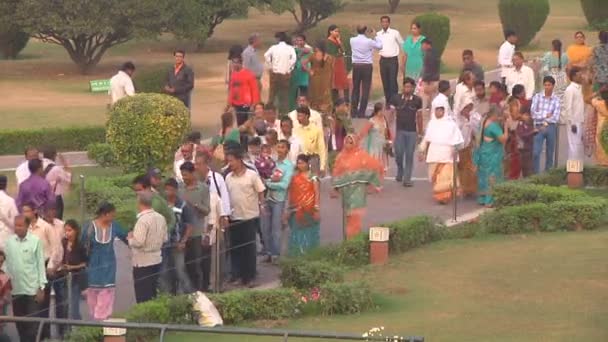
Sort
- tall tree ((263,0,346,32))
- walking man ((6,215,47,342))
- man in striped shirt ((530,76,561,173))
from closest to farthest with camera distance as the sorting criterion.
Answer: walking man ((6,215,47,342)) < man in striped shirt ((530,76,561,173)) < tall tree ((263,0,346,32))

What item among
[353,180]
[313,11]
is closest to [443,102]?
[353,180]

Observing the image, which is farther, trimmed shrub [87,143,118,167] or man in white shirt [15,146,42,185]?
trimmed shrub [87,143,118,167]

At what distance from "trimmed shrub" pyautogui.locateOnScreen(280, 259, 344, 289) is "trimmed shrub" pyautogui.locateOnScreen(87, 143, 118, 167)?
22.3 ft

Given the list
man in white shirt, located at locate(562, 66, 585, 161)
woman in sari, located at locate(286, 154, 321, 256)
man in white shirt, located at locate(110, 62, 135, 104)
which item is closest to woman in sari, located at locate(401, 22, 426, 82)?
man in white shirt, located at locate(562, 66, 585, 161)

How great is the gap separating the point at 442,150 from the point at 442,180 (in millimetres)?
384

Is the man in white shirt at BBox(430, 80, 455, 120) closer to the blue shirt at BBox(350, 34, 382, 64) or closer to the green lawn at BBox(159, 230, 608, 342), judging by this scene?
the green lawn at BBox(159, 230, 608, 342)

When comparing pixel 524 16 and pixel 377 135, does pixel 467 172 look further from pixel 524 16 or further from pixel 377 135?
pixel 524 16

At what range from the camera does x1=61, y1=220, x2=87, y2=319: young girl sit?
13539mm

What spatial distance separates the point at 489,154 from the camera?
63.8 feet

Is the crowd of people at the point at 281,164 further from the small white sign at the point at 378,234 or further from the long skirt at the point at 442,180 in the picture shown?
the small white sign at the point at 378,234

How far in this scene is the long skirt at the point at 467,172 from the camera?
19.7m

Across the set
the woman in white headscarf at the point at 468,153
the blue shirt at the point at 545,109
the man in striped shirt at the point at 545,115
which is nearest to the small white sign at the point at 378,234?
the woman in white headscarf at the point at 468,153

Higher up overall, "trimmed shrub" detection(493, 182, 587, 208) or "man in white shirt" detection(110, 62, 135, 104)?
"man in white shirt" detection(110, 62, 135, 104)

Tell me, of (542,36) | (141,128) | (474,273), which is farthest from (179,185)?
(542,36)
